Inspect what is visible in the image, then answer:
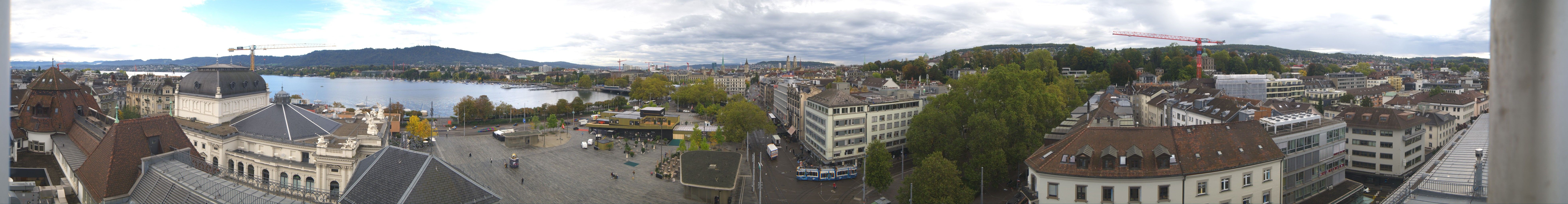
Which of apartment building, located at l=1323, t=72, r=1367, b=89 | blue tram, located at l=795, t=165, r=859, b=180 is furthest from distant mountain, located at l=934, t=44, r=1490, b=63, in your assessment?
blue tram, located at l=795, t=165, r=859, b=180

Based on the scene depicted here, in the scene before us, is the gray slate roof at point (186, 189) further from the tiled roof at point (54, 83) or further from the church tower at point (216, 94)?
the church tower at point (216, 94)

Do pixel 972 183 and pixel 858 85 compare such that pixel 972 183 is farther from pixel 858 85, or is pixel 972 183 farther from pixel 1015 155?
pixel 858 85

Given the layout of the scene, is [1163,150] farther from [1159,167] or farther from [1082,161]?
[1082,161]

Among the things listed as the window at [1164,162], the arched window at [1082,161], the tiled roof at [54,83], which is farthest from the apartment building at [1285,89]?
the tiled roof at [54,83]

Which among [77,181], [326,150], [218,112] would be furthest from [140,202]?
[218,112]

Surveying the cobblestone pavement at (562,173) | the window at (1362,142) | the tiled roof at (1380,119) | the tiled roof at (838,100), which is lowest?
the cobblestone pavement at (562,173)
